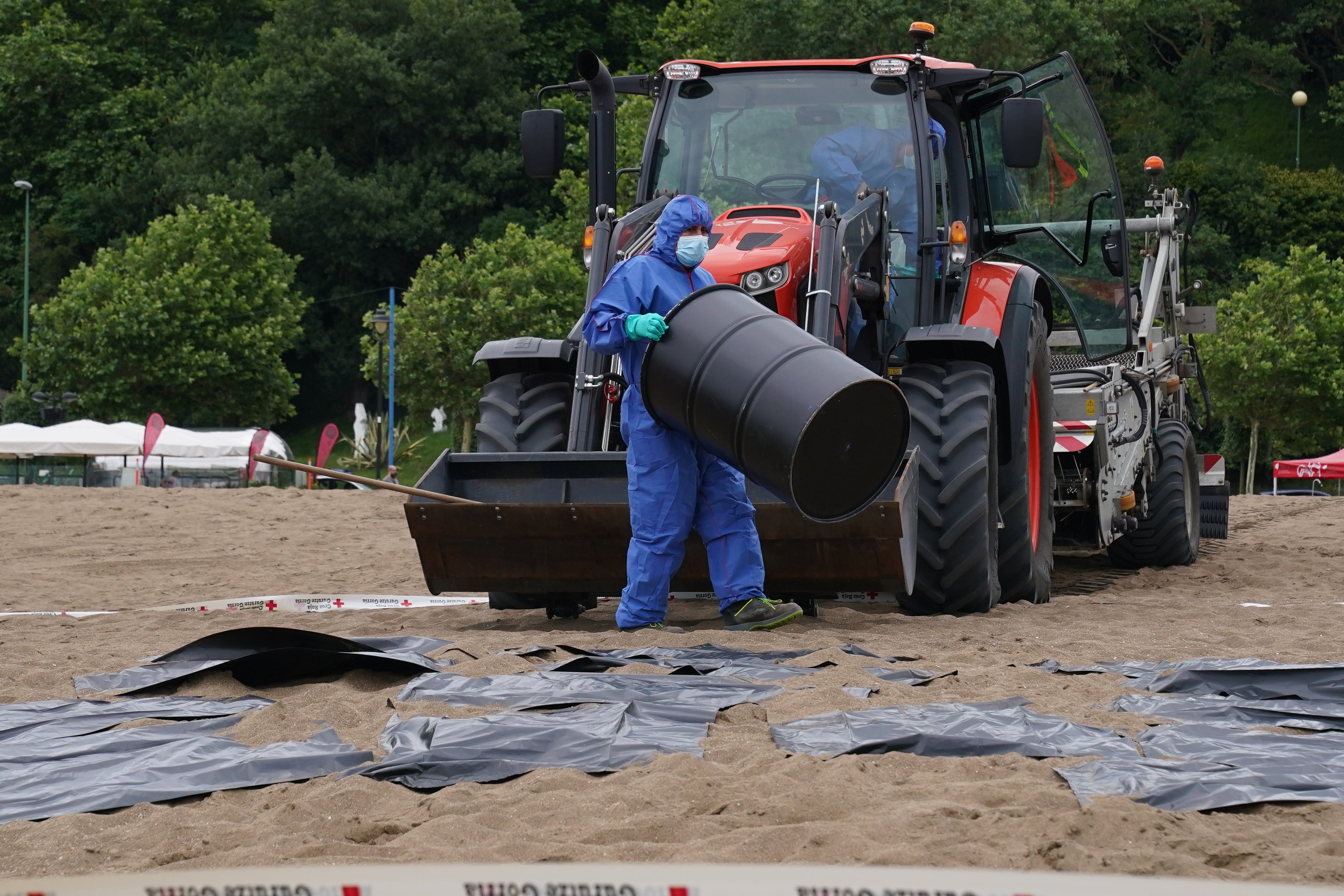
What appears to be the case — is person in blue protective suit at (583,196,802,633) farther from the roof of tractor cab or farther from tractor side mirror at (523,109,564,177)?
the roof of tractor cab

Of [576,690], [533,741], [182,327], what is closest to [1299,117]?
[182,327]

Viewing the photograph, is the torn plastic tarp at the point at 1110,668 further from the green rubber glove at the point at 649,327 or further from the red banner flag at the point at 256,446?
the red banner flag at the point at 256,446

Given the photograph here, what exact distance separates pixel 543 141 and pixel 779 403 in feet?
9.05

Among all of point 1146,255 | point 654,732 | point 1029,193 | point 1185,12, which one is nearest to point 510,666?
point 654,732

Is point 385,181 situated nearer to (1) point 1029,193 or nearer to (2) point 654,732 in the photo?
(1) point 1029,193

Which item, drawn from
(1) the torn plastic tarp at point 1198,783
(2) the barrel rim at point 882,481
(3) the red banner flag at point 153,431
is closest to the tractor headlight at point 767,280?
(2) the barrel rim at point 882,481

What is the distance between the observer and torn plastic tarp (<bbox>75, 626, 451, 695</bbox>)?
17.7 ft

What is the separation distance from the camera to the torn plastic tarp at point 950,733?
3.96 metres

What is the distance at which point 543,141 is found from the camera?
26.1 feet

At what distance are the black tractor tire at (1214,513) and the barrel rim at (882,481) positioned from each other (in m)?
8.32

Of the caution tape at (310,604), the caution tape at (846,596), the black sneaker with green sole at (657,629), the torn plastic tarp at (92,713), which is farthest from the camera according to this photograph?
the caution tape at (310,604)

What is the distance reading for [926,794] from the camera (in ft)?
11.5

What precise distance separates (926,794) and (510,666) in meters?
2.28

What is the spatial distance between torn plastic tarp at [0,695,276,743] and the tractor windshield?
408 cm
